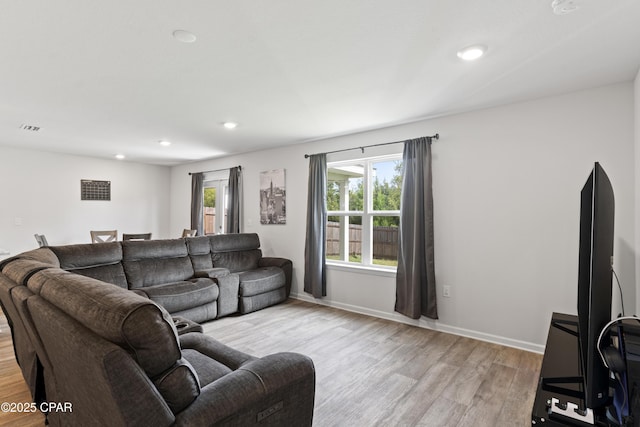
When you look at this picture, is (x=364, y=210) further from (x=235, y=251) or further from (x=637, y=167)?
(x=637, y=167)

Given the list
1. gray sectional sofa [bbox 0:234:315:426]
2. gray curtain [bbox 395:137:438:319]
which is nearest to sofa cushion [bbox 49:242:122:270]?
gray sectional sofa [bbox 0:234:315:426]

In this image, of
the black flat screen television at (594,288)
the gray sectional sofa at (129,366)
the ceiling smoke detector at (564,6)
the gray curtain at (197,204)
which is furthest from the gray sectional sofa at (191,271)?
the ceiling smoke detector at (564,6)

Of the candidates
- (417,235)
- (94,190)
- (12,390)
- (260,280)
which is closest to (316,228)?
(260,280)

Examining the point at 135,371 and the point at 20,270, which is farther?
the point at 20,270

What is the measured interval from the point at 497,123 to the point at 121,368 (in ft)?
11.8

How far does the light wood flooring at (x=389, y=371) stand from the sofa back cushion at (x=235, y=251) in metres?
1.00

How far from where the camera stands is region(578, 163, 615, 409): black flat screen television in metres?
1.09

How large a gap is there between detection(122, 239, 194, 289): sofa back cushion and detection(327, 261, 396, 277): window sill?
6.38ft

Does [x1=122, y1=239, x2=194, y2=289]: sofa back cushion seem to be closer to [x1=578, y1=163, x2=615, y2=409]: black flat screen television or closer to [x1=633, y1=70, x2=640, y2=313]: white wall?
[x1=578, y1=163, x2=615, y2=409]: black flat screen television

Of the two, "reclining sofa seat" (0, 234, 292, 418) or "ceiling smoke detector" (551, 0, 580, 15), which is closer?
"ceiling smoke detector" (551, 0, 580, 15)

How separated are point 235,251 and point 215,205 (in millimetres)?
1978

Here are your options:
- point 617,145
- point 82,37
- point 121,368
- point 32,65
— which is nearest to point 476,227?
point 617,145

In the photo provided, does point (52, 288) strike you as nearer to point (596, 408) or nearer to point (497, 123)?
point (596, 408)

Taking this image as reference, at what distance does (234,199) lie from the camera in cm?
589
